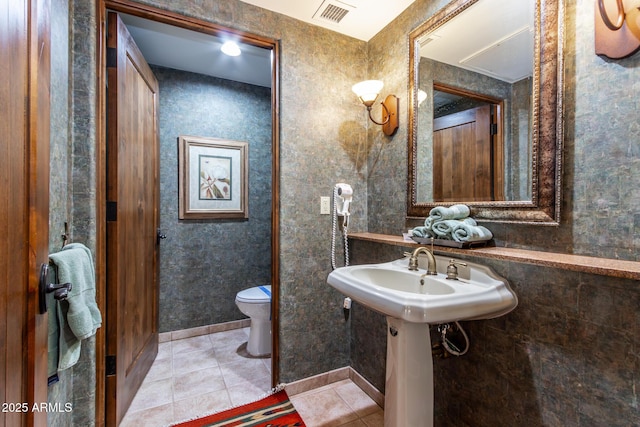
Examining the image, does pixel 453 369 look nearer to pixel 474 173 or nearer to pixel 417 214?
pixel 417 214

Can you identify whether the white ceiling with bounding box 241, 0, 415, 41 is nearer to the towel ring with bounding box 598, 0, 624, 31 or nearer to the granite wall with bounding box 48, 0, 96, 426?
the granite wall with bounding box 48, 0, 96, 426

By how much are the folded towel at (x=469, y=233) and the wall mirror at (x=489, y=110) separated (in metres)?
0.11

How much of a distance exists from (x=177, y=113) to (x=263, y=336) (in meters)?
2.08

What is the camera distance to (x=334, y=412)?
166 cm

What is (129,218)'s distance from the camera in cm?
170

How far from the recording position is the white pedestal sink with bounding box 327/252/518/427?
2.99ft

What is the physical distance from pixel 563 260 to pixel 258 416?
65.1 inches

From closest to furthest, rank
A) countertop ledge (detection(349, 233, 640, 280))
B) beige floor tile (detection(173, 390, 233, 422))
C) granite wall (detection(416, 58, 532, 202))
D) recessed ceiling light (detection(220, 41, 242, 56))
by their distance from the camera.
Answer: countertop ledge (detection(349, 233, 640, 280))
granite wall (detection(416, 58, 532, 202))
beige floor tile (detection(173, 390, 233, 422))
recessed ceiling light (detection(220, 41, 242, 56))

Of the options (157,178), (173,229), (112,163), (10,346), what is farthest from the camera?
(173,229)

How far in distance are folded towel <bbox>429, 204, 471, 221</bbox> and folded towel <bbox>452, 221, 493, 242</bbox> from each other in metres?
0.09

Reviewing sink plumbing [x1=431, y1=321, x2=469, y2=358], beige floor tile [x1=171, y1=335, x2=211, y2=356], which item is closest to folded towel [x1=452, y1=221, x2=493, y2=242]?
sink plumbing [x1=431, y1=321, x2=469, y2=358]

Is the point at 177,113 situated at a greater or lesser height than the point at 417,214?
greater

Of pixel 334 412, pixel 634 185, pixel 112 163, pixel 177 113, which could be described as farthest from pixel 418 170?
pixel 177 113

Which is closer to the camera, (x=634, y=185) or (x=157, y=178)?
(x=634, y=185)
